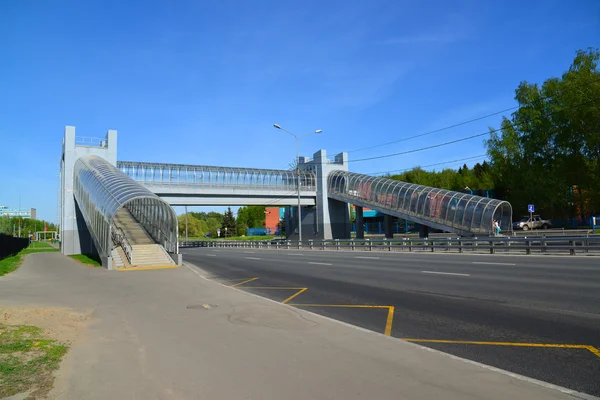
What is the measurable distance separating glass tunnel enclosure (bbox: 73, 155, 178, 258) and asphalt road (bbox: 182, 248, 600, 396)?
439 inches

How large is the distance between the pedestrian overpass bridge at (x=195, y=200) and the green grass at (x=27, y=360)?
16128 mm

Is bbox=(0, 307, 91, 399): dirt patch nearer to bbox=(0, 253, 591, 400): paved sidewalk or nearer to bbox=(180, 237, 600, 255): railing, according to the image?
bbox=(0, 253, 591, 400): paved sidewalk

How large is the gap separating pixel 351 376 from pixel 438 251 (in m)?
24.7

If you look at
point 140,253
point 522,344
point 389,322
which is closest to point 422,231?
point 140,253

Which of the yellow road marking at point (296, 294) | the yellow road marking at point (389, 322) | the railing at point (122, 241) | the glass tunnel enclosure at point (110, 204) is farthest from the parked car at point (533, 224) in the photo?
the yellow road marking at point (389, 322)

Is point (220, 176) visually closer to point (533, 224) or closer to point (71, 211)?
point (71, 211)

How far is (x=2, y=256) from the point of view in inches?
1225

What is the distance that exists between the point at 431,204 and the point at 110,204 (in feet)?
90.4

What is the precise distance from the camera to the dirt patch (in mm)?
4633

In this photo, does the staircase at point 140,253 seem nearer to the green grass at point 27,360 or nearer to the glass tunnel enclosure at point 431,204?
the green grass at point 27,360

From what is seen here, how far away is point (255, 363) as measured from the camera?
18.1 feet

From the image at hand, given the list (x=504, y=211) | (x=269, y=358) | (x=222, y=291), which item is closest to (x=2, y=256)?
(x=222, y=291)

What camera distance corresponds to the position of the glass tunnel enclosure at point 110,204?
957 inches

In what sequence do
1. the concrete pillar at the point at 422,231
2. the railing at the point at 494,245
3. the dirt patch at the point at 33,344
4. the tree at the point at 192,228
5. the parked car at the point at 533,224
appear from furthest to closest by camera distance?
the tree at the point at 192,228 < the parked car at the point at 533,224 < the concrete pillar at the point at 422,231 < the railing at the point at 494,245 < the dirt patch at the point at 33,344
